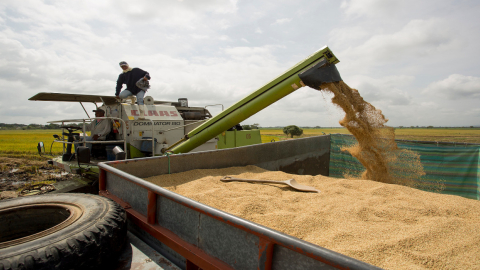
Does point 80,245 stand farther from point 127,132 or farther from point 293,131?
point 293,131

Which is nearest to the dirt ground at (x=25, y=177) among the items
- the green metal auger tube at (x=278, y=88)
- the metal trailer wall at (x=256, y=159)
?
the metal trailer wall at (x=256, y=159)

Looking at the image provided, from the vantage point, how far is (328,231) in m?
1.80

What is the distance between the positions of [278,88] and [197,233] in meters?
2.89

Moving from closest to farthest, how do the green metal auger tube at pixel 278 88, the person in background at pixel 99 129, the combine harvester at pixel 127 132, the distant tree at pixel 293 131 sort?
1. the green metal auger tube at pixel 278 88
2. the combine harvester at pixel 127 132
3. the person in background at pixel 99 129
4. the distant tree at pixel 293 131

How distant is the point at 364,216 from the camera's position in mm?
2129

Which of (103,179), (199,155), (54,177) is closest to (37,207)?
(103,179)

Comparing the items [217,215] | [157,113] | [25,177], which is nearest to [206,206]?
[217,215]

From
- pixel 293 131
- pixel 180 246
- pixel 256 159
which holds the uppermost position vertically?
pixel 293 131

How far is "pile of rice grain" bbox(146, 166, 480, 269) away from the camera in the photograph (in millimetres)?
1493

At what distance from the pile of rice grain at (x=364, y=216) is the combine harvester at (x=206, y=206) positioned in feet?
1.69

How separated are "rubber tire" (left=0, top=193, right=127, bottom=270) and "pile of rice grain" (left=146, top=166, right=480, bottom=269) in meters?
0.78

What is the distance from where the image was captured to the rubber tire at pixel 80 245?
4.64 ft

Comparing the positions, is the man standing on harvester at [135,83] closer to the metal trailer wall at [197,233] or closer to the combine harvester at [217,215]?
the combine harvester at [217,215]

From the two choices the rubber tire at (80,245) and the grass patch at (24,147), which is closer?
the rubber tire at (80,245)
